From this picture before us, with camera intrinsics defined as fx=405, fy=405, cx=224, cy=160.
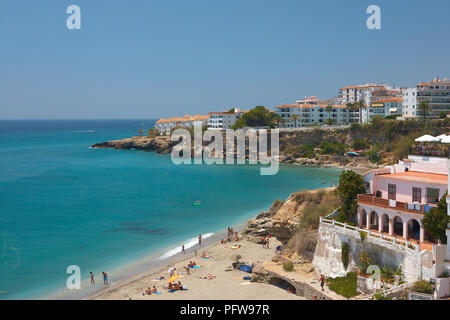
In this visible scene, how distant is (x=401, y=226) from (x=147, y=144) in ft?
349

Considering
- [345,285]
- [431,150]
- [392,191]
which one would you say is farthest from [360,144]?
[345,285]

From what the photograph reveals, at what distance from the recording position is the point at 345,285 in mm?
18547

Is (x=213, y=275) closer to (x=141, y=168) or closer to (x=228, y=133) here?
(x=141, y=168)

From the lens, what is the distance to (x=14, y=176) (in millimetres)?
69500

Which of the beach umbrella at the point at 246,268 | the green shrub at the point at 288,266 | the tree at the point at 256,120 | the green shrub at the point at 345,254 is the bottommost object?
the beach umbrella at the point at 246,268

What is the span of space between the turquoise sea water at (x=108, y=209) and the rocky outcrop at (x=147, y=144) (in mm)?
27751

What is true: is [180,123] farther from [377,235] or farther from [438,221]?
[438,221]

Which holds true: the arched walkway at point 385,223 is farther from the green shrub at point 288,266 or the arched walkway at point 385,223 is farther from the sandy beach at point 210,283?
the sandy beach at point 210,283

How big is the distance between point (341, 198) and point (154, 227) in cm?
2109

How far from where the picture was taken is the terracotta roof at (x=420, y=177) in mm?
19862

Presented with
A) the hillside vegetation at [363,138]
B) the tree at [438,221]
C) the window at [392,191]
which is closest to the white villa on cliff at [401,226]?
the window at [392,191]
